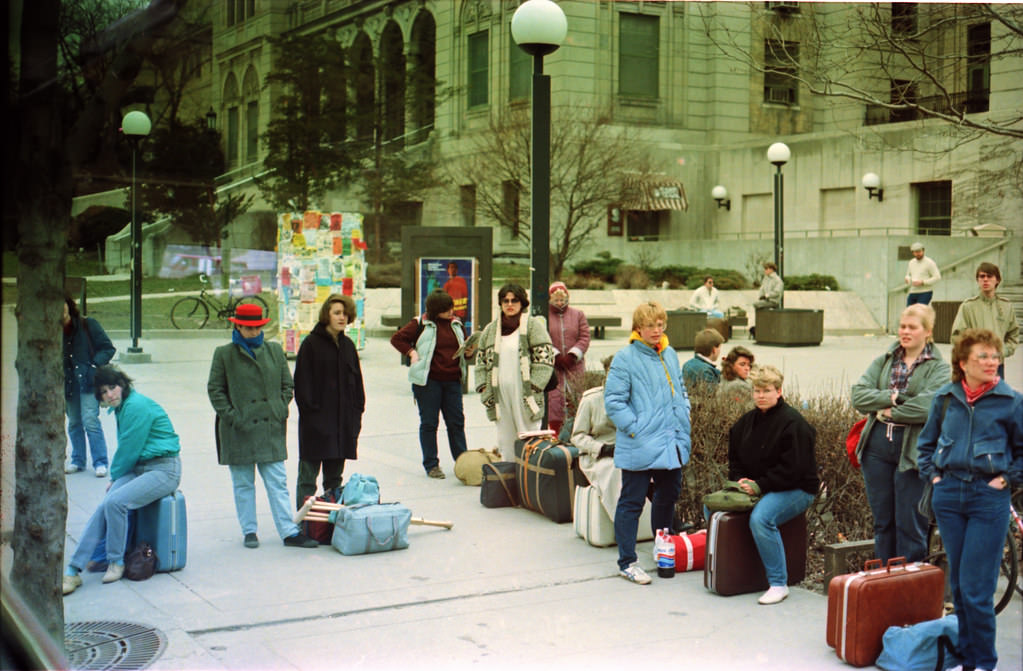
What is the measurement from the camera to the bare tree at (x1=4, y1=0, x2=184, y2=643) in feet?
14.0

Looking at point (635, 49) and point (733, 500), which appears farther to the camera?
point (635, 49)

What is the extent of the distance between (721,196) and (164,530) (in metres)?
36.3

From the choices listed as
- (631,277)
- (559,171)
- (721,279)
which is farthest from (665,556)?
(559,171)

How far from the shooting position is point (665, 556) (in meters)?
6.47

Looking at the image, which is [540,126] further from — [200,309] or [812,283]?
[812,283]

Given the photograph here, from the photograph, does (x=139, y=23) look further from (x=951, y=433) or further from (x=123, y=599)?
(x=951, y=433)

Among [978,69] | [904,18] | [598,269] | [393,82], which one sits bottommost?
[598,269]

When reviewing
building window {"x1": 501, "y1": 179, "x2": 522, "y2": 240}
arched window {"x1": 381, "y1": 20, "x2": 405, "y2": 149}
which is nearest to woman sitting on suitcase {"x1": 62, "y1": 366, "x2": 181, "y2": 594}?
arched window {"x1": 381, "y1": 20, "x2": 405, "y2": 149}

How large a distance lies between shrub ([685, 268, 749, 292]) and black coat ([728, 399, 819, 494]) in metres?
26.0

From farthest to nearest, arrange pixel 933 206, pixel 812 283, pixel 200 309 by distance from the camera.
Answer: pixel 933 206, pixel 812 283, pixel 200 309

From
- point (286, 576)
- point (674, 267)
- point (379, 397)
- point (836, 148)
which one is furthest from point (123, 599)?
point (836, 148)

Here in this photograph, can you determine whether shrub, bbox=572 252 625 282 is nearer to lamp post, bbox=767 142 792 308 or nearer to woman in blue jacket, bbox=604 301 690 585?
lamp post, bbox=767 142 792 308

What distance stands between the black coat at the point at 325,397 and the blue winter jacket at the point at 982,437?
405 cm

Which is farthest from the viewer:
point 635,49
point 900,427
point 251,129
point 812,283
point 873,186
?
point 635,49
